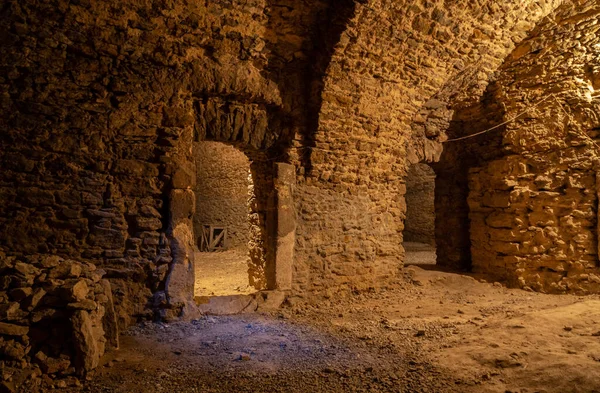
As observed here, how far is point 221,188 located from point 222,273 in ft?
10.9

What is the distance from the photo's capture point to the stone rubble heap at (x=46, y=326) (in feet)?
8.44

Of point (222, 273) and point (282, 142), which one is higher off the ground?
point (282, 142)

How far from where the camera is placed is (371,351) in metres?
3.27

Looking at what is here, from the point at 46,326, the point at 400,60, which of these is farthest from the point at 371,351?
the point at 400,60

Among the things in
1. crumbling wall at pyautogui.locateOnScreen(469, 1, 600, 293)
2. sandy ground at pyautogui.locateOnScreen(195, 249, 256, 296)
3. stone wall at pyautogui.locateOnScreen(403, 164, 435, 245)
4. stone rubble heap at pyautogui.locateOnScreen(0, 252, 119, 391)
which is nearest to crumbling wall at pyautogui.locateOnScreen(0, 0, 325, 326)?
stone rubble heap at pyautogui.locateOnScreen(0, 252, 119, 391)

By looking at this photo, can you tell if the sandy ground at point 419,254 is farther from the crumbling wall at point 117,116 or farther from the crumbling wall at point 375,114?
the crumbling wall at point 117,116

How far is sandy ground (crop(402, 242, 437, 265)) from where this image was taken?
8.43 meters

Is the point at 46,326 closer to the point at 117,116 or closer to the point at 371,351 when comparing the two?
the point at 117,116

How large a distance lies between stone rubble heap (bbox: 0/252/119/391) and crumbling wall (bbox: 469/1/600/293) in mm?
5578

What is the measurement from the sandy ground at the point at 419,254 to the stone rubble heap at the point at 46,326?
20.9 ft

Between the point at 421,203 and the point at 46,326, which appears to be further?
the point at 421,203

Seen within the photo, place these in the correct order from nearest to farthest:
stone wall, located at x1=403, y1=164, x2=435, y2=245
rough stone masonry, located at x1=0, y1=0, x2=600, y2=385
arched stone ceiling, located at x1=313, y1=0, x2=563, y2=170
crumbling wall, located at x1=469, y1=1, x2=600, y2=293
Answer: rough stone masonry, located at x1=0, y1=0, x2=600, y2=385
arched stone ceiling, located at x1=313, y1=0, x2=563, y2=170
crumbling wall, located at x1=469, y1=1, x2=600, y2=293
stone wall, located at x1=403, y1=164, x2=435, y2=245

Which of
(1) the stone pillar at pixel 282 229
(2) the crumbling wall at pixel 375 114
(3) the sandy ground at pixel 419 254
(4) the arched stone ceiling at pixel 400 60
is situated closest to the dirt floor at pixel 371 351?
(1) the stone pillar at pixel 282 229

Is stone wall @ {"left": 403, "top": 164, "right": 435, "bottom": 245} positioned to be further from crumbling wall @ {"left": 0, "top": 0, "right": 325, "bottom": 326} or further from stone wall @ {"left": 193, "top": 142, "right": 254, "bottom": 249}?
crumbling wall @ {"left": 0, "top": 0, "right": 325, "bottom": 326}
